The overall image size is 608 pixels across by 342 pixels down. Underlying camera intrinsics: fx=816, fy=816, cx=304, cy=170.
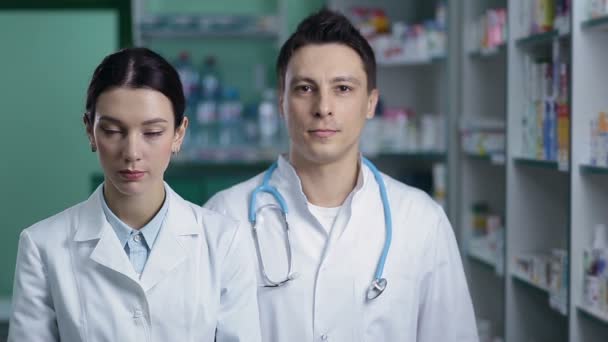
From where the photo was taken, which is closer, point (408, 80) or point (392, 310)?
point (392, 310)

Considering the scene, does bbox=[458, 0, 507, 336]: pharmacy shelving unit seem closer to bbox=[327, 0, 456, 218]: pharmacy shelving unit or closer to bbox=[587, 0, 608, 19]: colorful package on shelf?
bbox=[327, 0, 456, 218]: pharmacy shelving unit

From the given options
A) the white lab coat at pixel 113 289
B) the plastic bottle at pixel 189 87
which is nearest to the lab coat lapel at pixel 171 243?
the white lab coat at pixel 113 289

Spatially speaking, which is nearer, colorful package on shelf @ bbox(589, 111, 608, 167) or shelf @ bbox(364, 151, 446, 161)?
colorful package on shelf @ bbox(589, 111, 608, 167)

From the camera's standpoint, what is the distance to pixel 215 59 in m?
5.31

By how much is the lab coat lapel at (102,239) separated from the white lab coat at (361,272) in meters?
0.46

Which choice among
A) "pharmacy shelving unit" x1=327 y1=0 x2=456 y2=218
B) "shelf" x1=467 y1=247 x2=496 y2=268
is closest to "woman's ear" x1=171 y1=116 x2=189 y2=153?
"shelf" x1=467 y1=247 x2=496 y2=268

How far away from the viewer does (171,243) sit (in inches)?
63.6

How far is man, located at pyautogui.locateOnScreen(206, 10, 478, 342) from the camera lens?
1.95m

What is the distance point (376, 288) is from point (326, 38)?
63 centimetres

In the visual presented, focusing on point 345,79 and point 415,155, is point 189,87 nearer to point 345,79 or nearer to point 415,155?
point 415,155

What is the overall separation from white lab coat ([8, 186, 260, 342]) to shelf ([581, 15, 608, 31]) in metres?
1.58

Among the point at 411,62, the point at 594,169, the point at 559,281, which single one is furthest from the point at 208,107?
the point at 594,169

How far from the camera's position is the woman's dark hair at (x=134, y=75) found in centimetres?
155

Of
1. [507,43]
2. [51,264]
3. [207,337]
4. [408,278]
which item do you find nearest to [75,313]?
[51,264]
